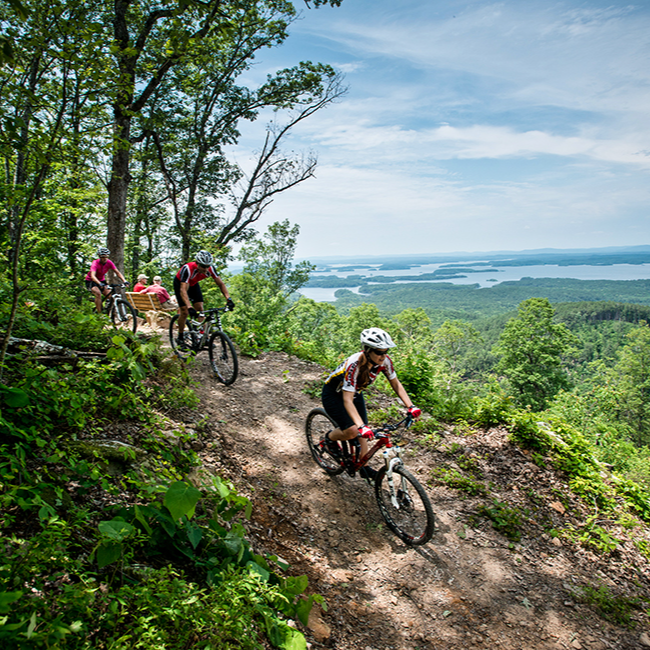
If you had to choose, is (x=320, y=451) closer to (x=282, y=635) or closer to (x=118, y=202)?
(x=282, y=635)

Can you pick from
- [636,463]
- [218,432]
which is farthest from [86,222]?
[636,463]

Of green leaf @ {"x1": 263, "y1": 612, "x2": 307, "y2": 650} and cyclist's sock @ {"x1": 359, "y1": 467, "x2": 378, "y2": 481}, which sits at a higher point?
green leaf @ {"x1": 263, "y1": 612, "x2": 307, "y2": 650}

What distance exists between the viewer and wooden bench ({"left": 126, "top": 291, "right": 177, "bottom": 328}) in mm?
12820

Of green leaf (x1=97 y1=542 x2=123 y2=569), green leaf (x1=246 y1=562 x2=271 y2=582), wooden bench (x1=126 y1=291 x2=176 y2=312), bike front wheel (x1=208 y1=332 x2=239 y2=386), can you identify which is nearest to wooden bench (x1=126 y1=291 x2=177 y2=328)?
wooden bench (x1=126 y1=291 x2=176 y2=312)

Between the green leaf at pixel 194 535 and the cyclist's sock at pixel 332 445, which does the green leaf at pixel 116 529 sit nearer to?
the green leaf at pixel 194 535

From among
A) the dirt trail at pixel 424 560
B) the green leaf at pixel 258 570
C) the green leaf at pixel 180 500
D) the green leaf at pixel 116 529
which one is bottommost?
the dirt trail at pixel 424 560

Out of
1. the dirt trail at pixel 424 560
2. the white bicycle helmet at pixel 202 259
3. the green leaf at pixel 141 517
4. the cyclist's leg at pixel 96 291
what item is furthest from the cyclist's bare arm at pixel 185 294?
the green leaf at pixel 141 517

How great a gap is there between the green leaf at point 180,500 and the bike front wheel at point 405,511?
9.16ft

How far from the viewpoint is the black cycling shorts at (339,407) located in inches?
198

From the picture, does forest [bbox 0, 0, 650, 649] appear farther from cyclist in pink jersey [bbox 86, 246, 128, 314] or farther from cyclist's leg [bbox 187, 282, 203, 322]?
cyclist in pink jersey [bbox 86, 246, 128, 314]

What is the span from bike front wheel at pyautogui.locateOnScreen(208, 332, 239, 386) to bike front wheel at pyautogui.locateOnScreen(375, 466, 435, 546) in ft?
12.7

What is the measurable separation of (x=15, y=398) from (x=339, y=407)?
11.2 ft

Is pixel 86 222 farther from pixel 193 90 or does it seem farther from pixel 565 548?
pixel 565 548

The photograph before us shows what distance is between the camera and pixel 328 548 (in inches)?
170
